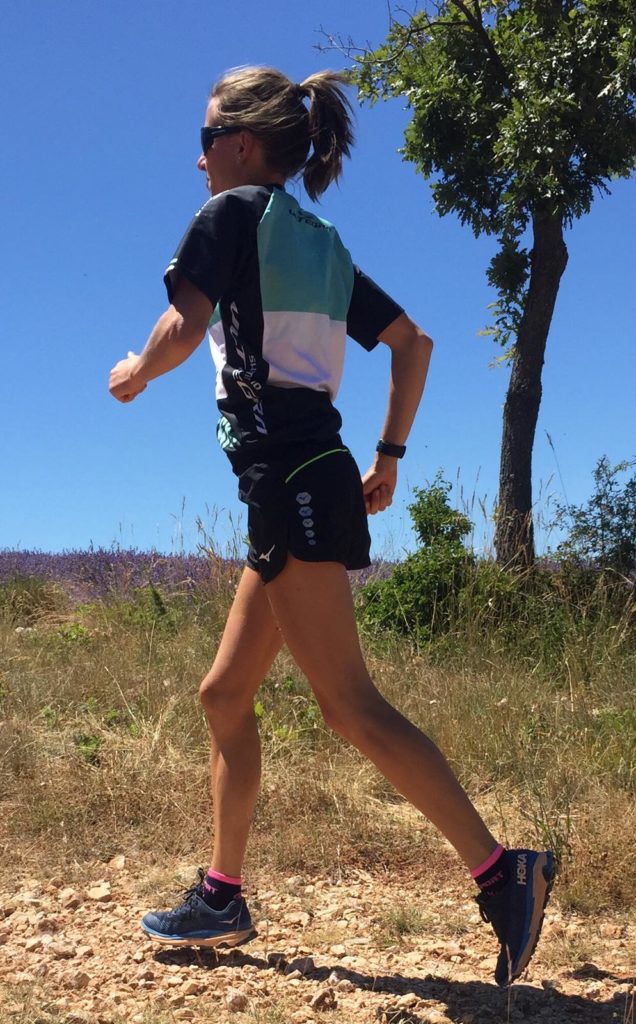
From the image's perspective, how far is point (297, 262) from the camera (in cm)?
270

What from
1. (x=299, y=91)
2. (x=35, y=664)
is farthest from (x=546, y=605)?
(x=299, y=91)

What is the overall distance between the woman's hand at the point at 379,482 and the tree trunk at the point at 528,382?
630cm

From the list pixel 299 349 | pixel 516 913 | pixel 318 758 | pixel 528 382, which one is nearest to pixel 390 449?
pixel 299 349

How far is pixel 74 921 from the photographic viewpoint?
11.6 feet

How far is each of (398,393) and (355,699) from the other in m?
0.96

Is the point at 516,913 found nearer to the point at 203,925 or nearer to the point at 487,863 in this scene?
the point at 487,863

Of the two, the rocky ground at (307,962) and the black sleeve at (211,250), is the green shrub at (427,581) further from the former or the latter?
the black sleeve at (211,250)

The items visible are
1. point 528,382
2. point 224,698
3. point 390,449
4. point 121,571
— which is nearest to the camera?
point 224,698

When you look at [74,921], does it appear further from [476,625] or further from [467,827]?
[476,625]

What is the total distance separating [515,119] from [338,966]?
823 centimetres

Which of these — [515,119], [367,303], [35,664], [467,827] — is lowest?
[467,827]

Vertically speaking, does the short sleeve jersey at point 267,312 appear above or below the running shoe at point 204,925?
above

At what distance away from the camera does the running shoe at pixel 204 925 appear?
10.0ft

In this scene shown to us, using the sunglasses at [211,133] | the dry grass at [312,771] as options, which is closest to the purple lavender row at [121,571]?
the dry grass at [312,771]
